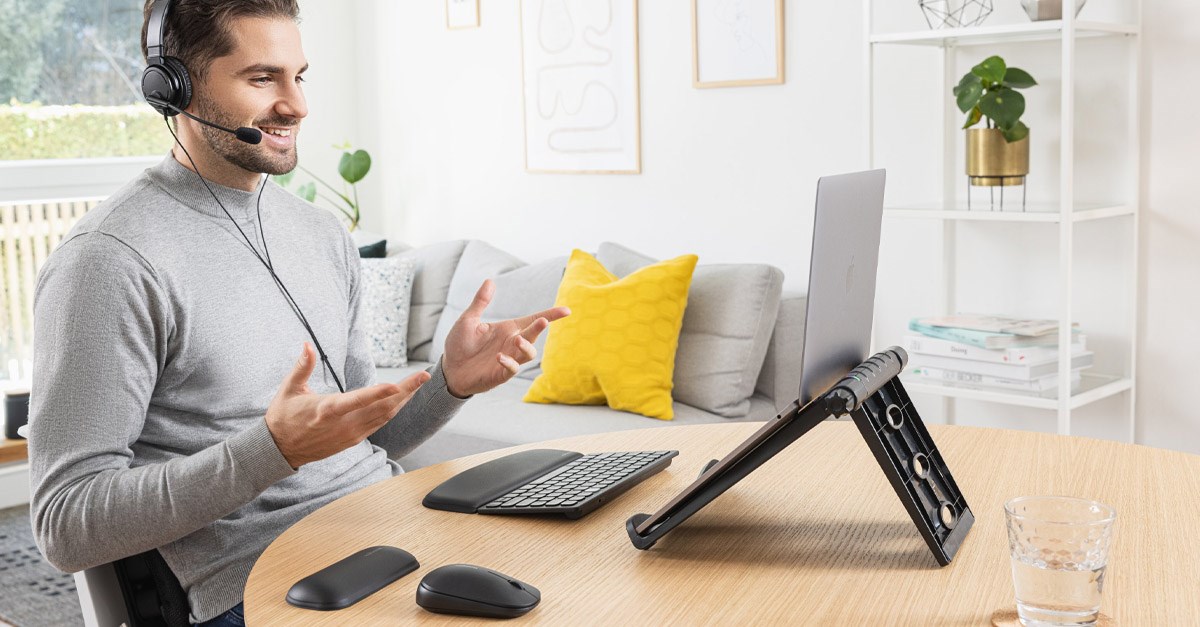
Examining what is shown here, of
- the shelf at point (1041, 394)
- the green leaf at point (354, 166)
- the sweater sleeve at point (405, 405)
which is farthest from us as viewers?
the green leaf at point (354, 166)

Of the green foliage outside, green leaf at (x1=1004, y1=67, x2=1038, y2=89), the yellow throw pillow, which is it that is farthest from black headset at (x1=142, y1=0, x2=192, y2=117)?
the green foliage outside

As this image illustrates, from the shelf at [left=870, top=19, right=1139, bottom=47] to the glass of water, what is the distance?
5.52 ft

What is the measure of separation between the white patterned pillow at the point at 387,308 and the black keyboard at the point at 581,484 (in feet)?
7.93

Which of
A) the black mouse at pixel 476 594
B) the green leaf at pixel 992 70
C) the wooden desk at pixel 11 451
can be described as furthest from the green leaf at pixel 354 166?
the black mouse at pixel 476 594

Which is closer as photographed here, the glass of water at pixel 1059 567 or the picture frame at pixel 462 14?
the glass of water at pixel 1059 567

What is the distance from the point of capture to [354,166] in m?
4.38

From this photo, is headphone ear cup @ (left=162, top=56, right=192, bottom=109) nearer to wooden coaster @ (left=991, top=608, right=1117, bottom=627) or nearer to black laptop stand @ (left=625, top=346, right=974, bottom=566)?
black laptop stand @ (left=625, top=346, right=974, bottom=566)

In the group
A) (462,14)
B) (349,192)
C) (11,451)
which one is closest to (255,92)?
(462,14)

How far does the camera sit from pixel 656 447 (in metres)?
1.54

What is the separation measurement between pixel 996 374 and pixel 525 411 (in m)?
1.19

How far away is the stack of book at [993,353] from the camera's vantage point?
8.23 ft

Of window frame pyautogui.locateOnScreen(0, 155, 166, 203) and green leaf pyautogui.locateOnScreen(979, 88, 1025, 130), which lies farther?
window frame pyautogui.locateOnScreen(0, 155, 166, 203)

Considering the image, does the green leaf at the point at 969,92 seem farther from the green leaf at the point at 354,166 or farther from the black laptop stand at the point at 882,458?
the green leaf at the point at 354,166

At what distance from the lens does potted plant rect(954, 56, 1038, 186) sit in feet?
8.23
